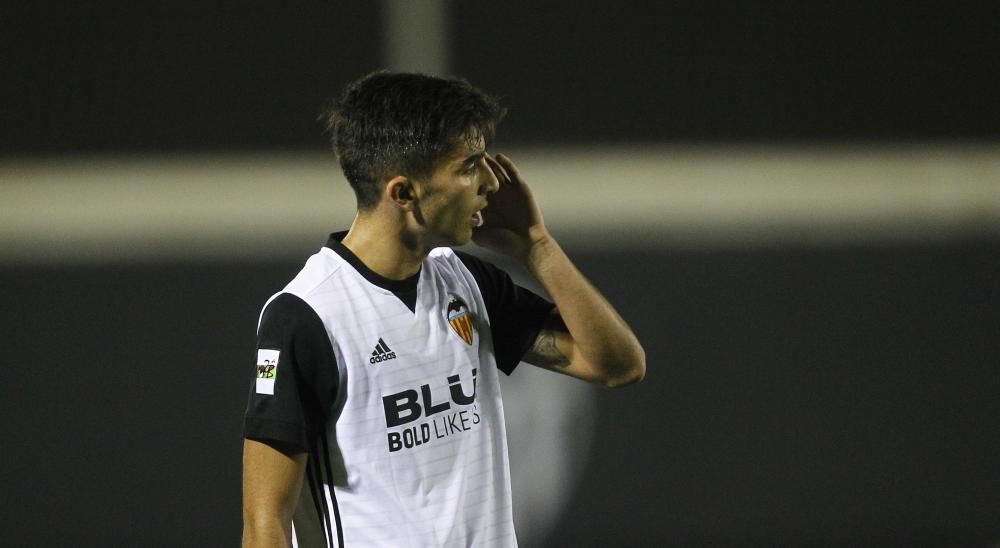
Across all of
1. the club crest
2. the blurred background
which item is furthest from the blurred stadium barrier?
the club crest

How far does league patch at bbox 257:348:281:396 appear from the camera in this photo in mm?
1460

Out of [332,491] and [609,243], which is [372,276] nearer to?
[332,491]

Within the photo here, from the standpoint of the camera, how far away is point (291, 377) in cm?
147

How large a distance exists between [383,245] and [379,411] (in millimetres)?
255

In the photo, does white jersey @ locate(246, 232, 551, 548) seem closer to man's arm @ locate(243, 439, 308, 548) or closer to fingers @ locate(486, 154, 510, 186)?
man's arm @ locate(243, 439, 308, 548)

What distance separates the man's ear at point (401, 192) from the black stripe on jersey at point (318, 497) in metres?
0.38

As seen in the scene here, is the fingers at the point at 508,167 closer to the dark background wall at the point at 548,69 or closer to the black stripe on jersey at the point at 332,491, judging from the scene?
the black stripe on jersey at the point at 332,491

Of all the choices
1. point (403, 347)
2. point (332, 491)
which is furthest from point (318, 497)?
point (403, 347)

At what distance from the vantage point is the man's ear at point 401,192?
161cm

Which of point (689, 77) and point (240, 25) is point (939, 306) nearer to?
point (689, 77)

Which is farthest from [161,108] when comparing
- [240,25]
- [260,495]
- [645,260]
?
[260,495]

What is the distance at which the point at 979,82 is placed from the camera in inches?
161

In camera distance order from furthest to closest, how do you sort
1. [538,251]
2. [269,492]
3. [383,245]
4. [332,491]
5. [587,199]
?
[587,199] → [538,251] → [383,245] → [332,491] → [269,492]

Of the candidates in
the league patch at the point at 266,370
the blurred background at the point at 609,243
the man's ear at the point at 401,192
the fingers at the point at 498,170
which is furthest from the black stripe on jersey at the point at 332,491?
the blurred background at the point at 609,243
